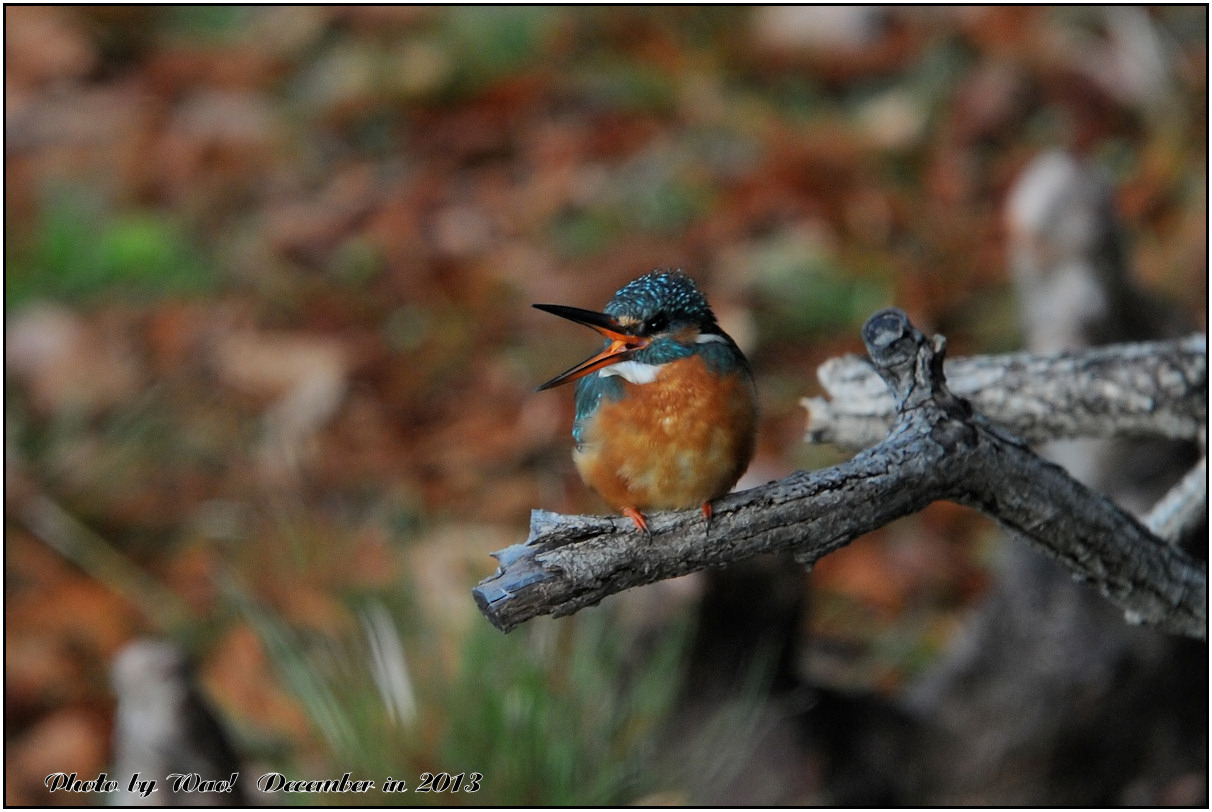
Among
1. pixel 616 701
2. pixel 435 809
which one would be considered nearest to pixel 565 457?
pixel 616 701

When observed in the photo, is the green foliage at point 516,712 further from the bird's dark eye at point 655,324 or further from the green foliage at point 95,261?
the green foliage at point 95,261

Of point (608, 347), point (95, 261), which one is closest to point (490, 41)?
point (95, 261)

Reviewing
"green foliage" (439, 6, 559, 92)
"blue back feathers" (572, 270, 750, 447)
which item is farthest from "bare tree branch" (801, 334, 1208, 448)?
"green foliage" (439, 6, 559, 92)

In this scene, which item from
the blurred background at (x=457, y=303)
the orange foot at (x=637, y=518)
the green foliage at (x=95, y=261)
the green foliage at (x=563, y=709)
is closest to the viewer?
the orange foot at (x=637, y=518)

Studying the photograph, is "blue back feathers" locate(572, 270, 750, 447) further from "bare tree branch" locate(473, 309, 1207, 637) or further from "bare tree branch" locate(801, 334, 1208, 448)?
"bare tree branch" locate(801, 334, 1208, 448)

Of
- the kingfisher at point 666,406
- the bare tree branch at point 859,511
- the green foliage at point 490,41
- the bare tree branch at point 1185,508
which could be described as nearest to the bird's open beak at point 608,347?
the kingfisher at point 666,406

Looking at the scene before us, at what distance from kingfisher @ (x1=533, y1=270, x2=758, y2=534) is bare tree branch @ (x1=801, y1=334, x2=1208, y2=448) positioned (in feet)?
1.82

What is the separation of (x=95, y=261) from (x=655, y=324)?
3.55m

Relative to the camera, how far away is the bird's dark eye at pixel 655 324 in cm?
142

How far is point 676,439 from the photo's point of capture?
145 cm

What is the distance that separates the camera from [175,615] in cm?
326

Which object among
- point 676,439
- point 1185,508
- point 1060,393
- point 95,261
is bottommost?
point 95,261

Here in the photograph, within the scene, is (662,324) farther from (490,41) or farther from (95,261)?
(490,41)

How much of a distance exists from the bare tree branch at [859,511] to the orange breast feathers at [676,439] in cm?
3
